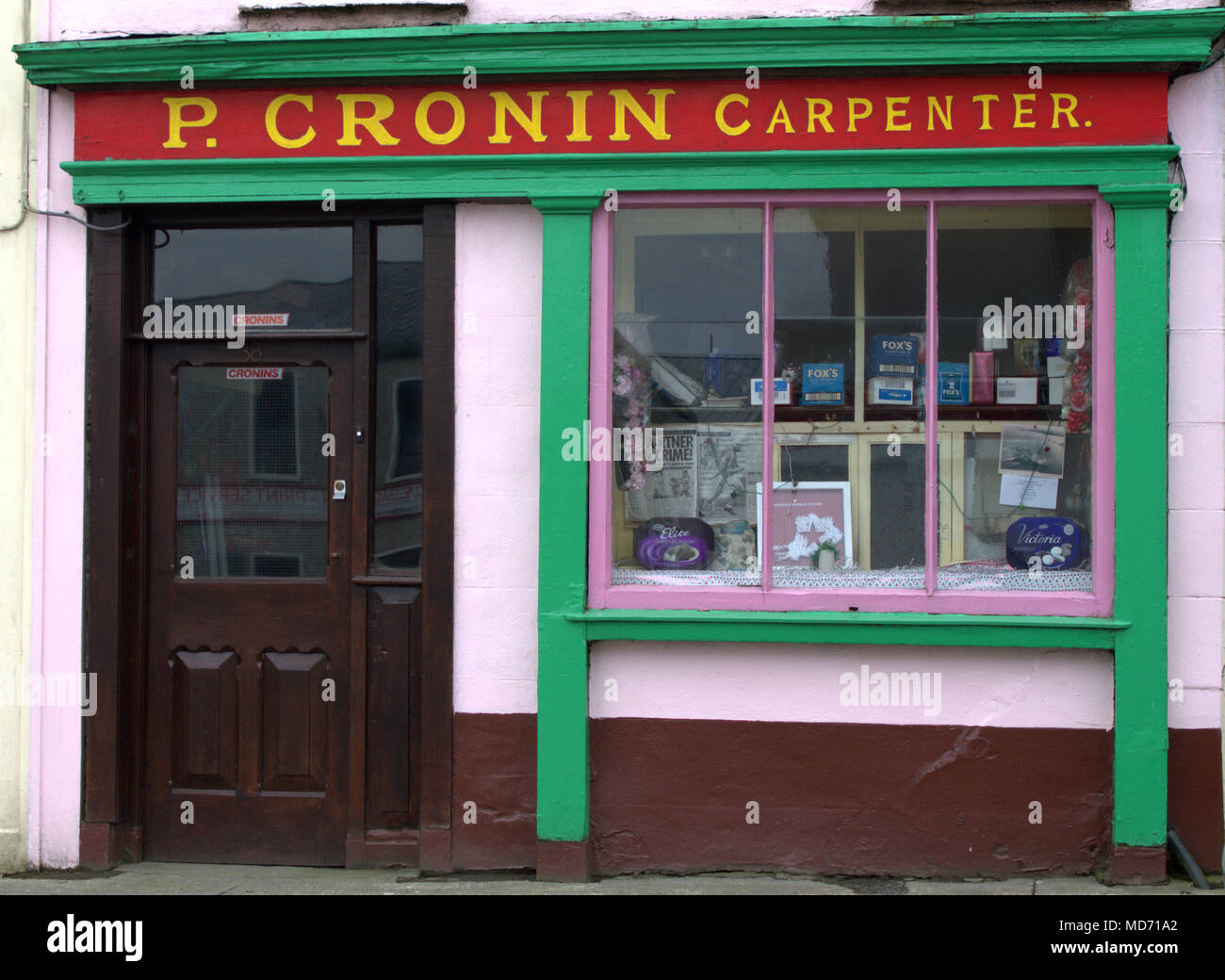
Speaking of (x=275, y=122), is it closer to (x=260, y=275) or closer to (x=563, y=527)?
(x=260, y=275)

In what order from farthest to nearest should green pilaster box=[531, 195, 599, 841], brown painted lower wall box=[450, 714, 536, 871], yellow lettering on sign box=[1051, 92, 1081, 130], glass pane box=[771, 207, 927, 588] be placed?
glass pane box=[771, 207, 927, 588] → brown painted lower wall box=[450, 714, 536, 871] → green pilaster box=[531, 195, 599, 841] → yellow lettering on sign box=[1051, 92, 1081, 130]

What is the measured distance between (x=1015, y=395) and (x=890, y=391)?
590 millimetres

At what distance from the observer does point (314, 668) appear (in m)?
5.14

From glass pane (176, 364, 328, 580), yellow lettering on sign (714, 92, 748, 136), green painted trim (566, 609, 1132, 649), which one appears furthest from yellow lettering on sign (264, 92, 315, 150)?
green painted trim (566, 609, 1132, 649)

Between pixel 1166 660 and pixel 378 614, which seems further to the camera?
pixel 378 614

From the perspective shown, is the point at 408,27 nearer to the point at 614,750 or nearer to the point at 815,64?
→ the point at 815,64

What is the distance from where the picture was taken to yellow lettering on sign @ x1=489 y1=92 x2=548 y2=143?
16.1 feet

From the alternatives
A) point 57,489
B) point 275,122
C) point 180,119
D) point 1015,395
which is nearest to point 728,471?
point 1015,395

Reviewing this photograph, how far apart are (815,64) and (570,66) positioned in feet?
3.66

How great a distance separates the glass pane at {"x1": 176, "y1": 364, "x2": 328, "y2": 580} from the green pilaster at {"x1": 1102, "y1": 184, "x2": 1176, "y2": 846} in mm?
3747

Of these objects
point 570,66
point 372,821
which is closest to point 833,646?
point 372,821

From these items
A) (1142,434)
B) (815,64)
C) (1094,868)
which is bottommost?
(1094,868)

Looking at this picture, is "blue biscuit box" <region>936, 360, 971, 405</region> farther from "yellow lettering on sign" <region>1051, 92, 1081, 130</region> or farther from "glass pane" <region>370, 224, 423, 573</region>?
"glass pane" <region>370, 224, 423, 573</region>

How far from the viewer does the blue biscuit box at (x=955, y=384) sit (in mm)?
5055
